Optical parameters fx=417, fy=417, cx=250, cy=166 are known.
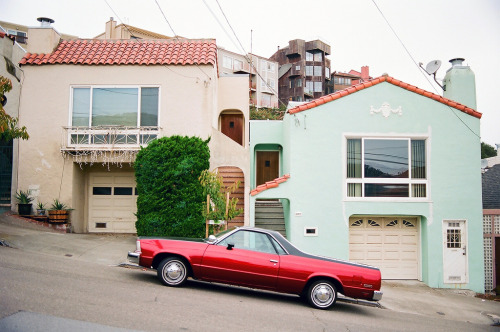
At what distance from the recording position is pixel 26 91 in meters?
14.0

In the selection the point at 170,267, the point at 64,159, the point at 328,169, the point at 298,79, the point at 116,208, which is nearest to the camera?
the point at 170,267

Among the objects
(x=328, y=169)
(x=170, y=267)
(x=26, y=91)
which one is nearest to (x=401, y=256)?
(x=328, y=169)

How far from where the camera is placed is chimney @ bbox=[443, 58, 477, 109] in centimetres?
1336

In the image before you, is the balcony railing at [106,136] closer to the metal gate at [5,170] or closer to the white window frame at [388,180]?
the metal gate at [5,170]

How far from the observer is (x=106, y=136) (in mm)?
Answer: 13844

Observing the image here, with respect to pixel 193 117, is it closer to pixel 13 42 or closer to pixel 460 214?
pixel 13 42

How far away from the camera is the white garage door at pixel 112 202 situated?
15.0 metres

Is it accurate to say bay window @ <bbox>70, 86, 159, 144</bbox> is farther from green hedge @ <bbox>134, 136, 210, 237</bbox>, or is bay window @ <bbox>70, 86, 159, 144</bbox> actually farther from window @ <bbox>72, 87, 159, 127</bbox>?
green hedge @ <bbox>134, 136, 210, 237</bbox>

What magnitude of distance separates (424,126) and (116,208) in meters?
10.7

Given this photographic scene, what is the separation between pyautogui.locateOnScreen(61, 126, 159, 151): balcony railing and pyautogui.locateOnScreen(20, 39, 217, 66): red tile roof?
7.36ft

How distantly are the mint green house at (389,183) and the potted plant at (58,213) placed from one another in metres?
6.17

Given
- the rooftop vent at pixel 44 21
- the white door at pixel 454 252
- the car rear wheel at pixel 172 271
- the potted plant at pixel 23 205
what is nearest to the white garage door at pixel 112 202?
the potted plant at pixel 23 205

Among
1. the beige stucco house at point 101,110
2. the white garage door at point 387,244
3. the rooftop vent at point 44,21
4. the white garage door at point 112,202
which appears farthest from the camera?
the white garage door at point 112,202

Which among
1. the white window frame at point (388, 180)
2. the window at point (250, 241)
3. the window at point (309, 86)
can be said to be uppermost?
the window at point (309, 86)
